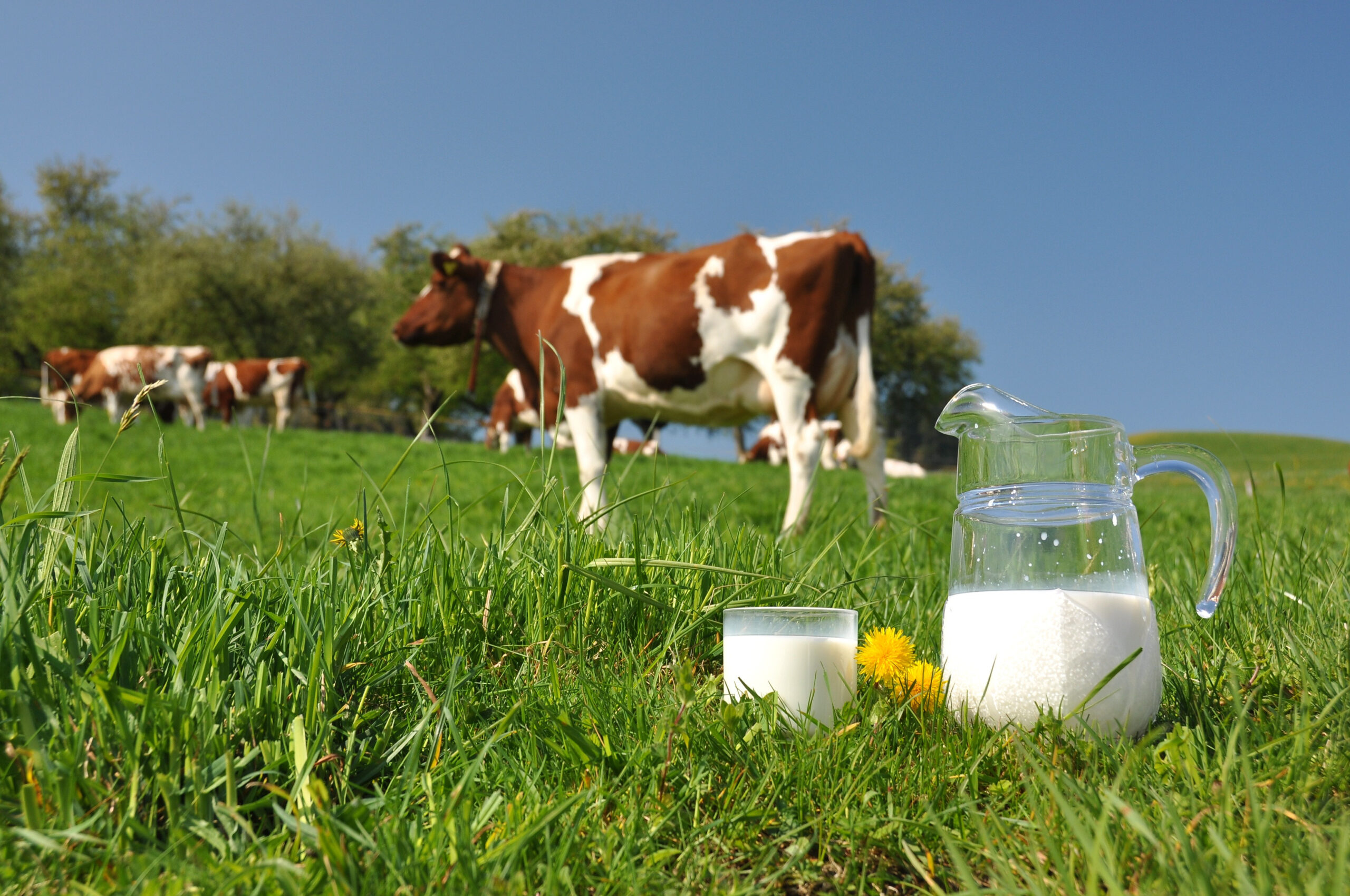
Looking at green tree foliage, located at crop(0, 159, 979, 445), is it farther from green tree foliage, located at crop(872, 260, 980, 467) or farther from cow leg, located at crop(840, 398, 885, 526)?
cow leg, located at crop(840, 398, 885, 526)

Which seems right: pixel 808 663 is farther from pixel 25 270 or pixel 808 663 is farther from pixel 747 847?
pixel 25 270

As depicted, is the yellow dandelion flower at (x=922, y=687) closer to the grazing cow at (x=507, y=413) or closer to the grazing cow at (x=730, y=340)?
the grazing cow at (x=730, y=340)

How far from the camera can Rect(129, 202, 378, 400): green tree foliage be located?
39.6 metres

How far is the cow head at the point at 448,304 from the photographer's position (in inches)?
346

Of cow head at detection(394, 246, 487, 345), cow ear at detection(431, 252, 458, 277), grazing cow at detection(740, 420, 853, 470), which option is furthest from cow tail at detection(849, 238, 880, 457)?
grazing cow at detection(740, 420, 853, 470)

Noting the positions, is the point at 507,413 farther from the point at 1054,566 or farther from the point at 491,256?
the point at 1054,566

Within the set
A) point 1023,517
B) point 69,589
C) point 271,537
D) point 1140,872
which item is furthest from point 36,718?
point 271,537

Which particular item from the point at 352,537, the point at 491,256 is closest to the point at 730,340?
the point at 352,537

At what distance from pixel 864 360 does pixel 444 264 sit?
426cm

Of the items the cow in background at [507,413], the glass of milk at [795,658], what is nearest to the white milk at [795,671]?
the glass of milk at [795,658]

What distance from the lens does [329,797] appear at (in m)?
1.52

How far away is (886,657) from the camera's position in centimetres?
181

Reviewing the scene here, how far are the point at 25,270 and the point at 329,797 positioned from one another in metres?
54.2

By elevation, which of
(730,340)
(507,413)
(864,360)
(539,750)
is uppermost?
(730,340)
